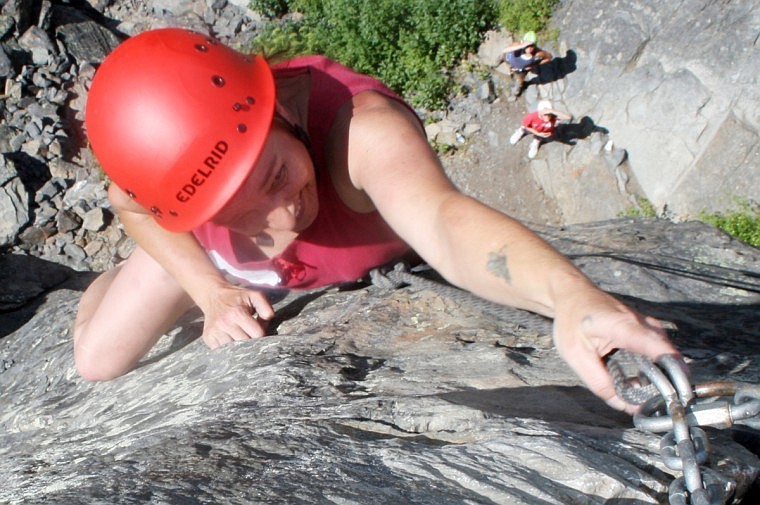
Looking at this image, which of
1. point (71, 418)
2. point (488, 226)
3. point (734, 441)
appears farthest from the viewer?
point (71, 418)

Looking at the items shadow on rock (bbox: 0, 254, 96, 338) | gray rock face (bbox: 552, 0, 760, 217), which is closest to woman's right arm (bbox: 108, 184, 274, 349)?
shadow on rock (bbox: 0, 254, 96, 338)

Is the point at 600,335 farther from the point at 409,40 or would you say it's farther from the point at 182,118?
the point at 409,40

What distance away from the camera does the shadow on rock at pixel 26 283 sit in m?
5.89

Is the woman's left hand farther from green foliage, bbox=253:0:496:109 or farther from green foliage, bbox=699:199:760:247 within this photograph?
green foliage, bbox=253:0:496:109

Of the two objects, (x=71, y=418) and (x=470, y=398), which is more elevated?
(x=470, y=398)

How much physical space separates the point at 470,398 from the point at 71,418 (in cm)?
156

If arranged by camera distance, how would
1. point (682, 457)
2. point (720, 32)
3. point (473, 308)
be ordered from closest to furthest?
point (682, 457) → point (473, 308) → point (720, 32)

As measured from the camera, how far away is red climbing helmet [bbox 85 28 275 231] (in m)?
2.27

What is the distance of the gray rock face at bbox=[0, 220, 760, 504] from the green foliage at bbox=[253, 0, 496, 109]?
15.7 ft

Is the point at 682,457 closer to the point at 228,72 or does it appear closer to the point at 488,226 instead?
the point at 488,226

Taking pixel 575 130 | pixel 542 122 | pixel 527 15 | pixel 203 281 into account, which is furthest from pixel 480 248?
pixel 527 15

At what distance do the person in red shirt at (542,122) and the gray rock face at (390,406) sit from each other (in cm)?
380

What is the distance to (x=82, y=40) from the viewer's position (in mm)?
8227

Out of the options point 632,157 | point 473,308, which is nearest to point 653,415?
point 473,308
